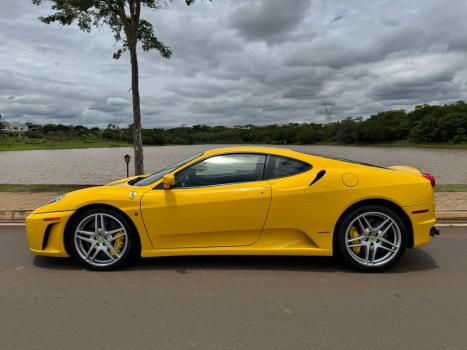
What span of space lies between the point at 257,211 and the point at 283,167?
0.58 metres

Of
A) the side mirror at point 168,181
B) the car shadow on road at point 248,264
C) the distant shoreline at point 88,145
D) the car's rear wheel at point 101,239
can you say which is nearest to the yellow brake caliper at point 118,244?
the car's rear wheel at point 101,239

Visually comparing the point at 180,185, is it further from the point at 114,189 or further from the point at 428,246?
the point at 428,246

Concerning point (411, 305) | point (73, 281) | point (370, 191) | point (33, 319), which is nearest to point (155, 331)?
point (33, 319)

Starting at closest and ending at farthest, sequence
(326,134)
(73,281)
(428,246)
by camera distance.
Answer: (73,281) → (428,246) → (326,134)

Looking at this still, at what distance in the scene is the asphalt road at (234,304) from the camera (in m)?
2.59

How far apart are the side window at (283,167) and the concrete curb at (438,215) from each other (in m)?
3.68

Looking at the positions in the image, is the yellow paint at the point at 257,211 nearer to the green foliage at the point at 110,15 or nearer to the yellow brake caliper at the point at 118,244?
the yellow brake caliper at the point at 118,244

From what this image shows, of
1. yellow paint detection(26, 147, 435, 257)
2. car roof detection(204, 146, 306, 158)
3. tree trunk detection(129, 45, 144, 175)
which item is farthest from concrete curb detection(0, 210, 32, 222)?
car roof detection(204, 146, 306, 158)

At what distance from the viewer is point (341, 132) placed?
302ft

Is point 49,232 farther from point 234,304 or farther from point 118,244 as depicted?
point 234,304

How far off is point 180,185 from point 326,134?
98436mm

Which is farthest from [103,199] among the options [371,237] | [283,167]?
[371,237]

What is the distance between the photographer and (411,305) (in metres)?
3.13

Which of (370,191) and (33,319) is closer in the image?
(33,319)
